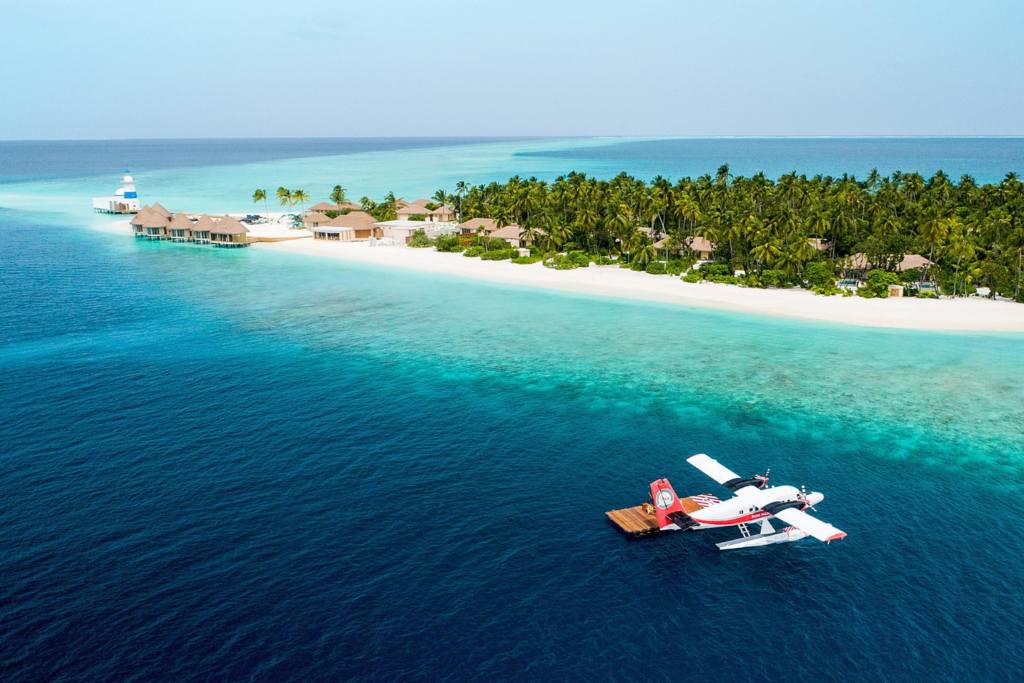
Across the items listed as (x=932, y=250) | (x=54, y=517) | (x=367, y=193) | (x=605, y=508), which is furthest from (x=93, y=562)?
(x=367, y=193)

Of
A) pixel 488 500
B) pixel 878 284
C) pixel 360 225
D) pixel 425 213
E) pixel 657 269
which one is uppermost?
pixel 878 284

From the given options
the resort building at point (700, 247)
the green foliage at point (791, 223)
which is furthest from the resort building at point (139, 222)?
the resort building at point (700, 247)

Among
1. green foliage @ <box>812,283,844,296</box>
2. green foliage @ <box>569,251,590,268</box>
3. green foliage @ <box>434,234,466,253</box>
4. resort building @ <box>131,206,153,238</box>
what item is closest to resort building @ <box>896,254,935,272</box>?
green foliage @ <box>812,283,844,296</box>

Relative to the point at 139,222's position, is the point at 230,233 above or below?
above

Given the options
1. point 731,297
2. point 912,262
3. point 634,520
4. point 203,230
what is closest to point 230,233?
point 203,230

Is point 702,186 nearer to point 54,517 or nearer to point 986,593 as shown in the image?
point 986,593

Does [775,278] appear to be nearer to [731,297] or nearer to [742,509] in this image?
[731,297]
